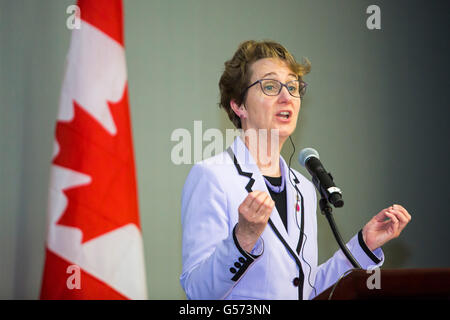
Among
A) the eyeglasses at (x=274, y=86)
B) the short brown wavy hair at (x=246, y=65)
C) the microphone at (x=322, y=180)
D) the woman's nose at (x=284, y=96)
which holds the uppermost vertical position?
the short brown wavy hair at (x=246, y=65)

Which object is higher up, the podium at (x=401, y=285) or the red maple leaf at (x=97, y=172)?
the red maple leaf at (x=97, y=172)

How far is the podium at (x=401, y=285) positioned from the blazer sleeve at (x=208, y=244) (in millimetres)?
388

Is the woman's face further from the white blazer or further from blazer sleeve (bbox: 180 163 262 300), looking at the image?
blazer sleeve (bbox: 180 163 262 300)

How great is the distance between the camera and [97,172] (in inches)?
68.8


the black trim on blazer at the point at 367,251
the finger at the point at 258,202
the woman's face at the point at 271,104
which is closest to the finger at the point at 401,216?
the black trim on blazer at the point at 367,251

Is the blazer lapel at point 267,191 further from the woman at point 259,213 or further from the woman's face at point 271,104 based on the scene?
the woman's face at point 271,104

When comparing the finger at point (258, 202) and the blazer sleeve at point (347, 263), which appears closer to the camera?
Result: the finger at point (258, 202)

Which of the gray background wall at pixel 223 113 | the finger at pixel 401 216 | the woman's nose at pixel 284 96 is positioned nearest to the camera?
the finger at pixel 401 216

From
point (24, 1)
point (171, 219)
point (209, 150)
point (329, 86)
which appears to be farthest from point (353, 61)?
point (24, 1)

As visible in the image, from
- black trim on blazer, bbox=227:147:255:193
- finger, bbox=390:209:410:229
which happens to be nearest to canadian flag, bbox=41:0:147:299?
black trim on blazer, bbox=227:147:255:193

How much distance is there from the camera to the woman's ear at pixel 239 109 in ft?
6.40

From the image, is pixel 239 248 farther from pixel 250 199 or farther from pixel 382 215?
pixel 382 215

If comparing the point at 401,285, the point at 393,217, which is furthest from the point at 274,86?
the point at 401,285

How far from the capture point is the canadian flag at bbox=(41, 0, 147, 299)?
1.70m
